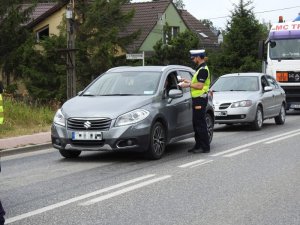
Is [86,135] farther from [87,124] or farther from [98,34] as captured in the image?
[98,34]

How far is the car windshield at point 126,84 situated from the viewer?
425 inches

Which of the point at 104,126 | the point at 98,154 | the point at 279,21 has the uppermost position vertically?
the point at 279,21

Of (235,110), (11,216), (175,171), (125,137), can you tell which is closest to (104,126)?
(125,137)

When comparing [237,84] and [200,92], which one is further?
[237,84]

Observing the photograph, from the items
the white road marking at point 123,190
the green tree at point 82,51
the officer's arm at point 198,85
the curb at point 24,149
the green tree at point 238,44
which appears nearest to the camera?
the white road marking at point 123,190

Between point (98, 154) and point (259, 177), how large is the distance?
3.69m

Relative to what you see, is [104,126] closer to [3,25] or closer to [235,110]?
[235,110]

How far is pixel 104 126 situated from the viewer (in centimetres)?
973

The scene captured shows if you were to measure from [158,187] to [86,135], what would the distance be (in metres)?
2.28

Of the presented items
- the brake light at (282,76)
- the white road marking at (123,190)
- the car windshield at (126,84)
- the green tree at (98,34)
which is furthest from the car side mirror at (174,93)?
the green tree at (98,34)

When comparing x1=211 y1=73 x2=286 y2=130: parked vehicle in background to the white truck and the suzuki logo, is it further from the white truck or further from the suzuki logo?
the suzuki logo

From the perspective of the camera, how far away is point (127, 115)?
980 cm

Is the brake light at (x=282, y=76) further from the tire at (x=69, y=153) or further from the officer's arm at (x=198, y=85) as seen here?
the tire at (x=69, y=153)

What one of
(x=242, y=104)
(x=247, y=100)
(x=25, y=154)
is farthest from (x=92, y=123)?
(x=247, y=100)
